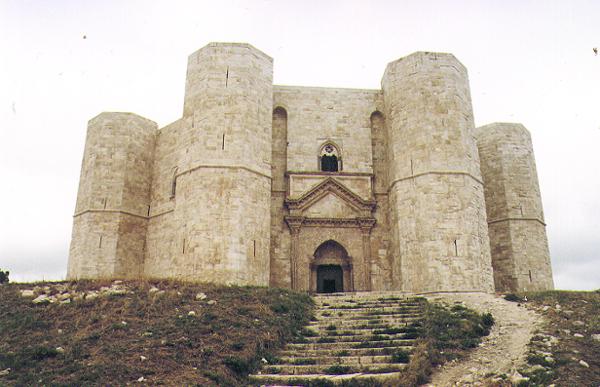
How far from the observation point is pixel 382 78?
74.2 ft

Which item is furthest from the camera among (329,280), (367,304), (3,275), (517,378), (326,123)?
(326,123)

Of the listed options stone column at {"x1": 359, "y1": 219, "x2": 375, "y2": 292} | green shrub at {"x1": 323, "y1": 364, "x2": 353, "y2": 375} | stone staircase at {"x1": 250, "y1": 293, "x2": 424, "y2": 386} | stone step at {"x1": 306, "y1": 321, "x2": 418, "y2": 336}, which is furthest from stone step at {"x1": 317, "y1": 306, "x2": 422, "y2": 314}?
stone column at {"x1": 359, "y1": 219, "x2": 375, "y2": 292}

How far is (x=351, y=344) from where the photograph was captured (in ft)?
34.5

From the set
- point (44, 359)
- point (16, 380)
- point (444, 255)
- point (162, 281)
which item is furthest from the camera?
point (444, 255)

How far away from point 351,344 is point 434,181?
9600 mm

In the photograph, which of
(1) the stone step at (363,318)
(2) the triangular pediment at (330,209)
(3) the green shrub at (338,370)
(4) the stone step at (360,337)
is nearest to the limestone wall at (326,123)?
(2) the triangular pediment at (330,209)

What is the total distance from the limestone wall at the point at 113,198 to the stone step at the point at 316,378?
13789 millimetres

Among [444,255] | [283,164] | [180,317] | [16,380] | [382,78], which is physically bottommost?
[16,380]

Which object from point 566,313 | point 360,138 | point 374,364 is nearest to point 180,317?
point 374,364

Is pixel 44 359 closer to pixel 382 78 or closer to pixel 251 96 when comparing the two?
pixel 251 96

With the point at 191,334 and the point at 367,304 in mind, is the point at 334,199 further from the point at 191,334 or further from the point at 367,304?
the point at 191,334

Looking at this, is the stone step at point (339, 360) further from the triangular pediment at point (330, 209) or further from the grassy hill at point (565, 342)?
the triangular pediment at point (330, 209)

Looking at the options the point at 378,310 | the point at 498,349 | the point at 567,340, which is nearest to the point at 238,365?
the point at 378,310

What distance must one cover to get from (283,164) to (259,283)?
5632mm
